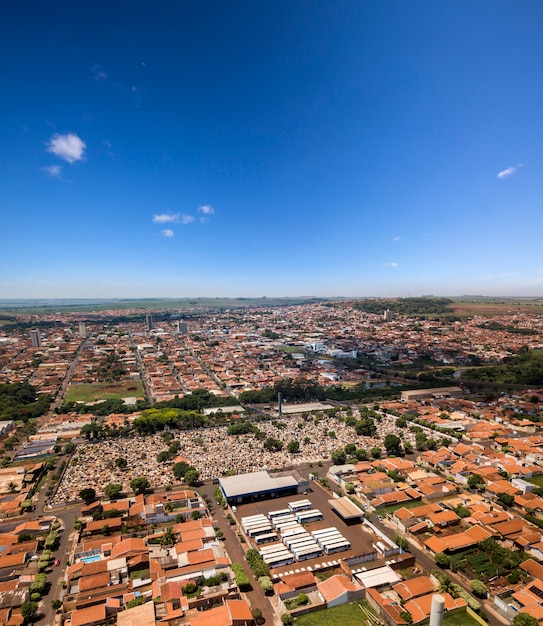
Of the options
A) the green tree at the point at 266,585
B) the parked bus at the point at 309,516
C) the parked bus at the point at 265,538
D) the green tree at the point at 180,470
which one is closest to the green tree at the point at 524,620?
the green tree at the point at 266,585

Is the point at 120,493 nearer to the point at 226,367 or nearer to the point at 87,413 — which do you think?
the point at 87,413

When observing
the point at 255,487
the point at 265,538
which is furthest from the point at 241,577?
the point at 255,487

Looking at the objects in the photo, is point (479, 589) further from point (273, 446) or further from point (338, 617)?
point (273, 446)

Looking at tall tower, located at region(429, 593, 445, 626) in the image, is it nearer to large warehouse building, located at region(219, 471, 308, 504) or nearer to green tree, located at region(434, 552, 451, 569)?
green tree, located at region(434, 552, 451, 569)

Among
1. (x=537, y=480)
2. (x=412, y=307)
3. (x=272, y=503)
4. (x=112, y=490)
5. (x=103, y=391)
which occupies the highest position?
(x=412, y=307)

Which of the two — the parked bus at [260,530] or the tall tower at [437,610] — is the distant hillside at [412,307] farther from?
the tall tower at [437,610]

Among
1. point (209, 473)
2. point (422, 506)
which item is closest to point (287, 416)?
point (209, 473)

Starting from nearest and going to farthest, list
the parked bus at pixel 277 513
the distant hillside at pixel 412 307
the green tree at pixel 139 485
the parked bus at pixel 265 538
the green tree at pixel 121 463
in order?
the parked bus at pixel 265 538
the parked bus at pixel 277 513
the green tree at pixel 139 485
the green tree at pixel 121 463
the distant hillside at pixel 412 307
